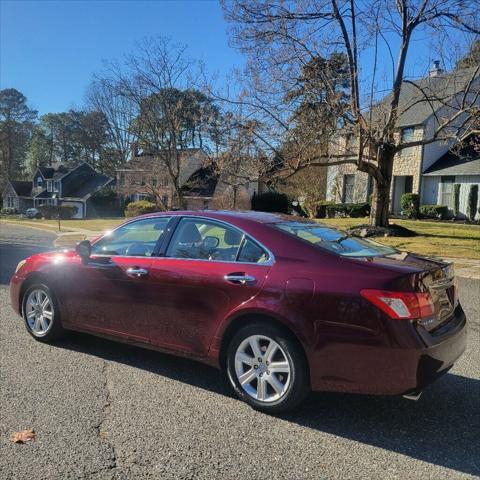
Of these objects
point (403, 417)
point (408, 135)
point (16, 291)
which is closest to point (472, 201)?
point (408, 135)

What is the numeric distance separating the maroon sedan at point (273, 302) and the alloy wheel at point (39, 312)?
0.44 metres

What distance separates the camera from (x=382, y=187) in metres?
20.0

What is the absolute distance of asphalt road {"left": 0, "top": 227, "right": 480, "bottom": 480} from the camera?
3.06 meters

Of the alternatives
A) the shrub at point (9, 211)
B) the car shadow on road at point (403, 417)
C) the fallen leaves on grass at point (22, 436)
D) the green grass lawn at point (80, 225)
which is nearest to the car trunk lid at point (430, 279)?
the car shadow on road at point (403, 417)

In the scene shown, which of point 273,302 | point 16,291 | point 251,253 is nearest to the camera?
point 273,302

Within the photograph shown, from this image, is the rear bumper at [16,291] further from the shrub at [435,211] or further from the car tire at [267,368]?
the shrub at [435,211]

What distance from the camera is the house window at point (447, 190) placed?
98.6 feet

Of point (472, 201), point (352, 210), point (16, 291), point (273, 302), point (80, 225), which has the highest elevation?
point (472, 201)

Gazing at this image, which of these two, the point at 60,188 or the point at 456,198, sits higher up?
the point at 456,198

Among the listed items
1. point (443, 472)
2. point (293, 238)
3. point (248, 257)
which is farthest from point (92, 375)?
point (443, 472)

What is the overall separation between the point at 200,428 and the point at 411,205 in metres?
29.0

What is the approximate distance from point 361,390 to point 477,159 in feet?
96.8

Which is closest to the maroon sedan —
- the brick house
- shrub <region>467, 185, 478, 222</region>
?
shrub <region>467, 185, 478, 222</region>

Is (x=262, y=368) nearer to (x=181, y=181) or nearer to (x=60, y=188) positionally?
(x=181, y=181)
